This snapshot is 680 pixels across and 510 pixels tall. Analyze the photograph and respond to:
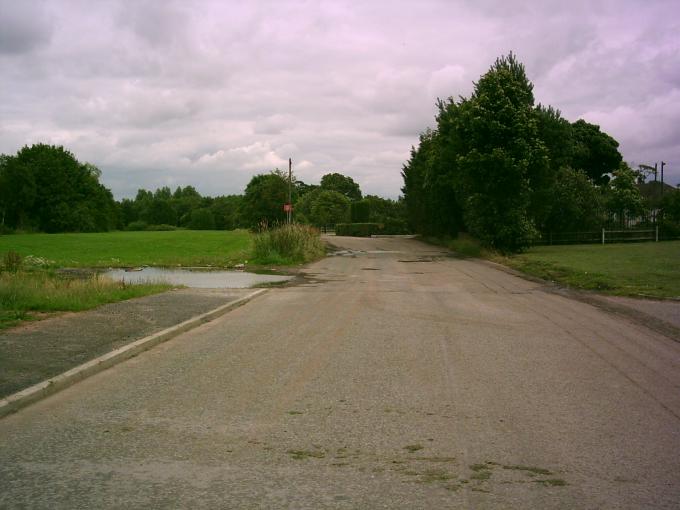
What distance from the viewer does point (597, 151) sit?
60.1 metres

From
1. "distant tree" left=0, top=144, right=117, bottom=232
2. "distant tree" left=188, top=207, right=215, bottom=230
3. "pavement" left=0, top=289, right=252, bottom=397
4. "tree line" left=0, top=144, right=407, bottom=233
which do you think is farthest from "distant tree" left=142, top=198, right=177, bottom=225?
"pavement" left=0, top=289, right=252, bottom=397

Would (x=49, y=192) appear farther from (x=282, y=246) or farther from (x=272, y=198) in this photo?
(x=282, y=246)

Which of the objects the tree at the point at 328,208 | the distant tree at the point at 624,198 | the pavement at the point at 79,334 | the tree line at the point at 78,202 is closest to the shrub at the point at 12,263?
the pavement at the point at 79,334

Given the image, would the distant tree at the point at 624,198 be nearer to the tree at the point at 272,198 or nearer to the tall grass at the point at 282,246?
the tall grass at the point at 282,246

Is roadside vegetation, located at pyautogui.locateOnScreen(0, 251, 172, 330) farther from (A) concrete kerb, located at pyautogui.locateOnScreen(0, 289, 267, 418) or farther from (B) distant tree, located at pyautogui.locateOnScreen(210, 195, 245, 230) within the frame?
(B) distant tree, located at pyautogui.locateOnScreen(210, 195, 245, 230)

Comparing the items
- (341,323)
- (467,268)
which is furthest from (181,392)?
(467,268)

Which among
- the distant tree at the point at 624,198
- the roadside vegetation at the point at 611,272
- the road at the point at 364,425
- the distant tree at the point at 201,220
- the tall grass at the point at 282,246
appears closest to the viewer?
the road at the point at 364,425

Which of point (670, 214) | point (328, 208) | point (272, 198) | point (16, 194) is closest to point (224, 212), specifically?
point (328, 208)

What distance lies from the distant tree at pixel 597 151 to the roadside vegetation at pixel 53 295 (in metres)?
52.5

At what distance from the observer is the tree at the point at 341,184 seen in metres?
134

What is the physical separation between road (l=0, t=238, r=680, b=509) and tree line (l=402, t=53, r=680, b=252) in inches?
859

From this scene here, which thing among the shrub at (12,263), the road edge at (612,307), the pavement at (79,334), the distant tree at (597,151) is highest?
the distant tree at (597,151)

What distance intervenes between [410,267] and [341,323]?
634 inches

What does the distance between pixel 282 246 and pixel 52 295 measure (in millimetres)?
17890
